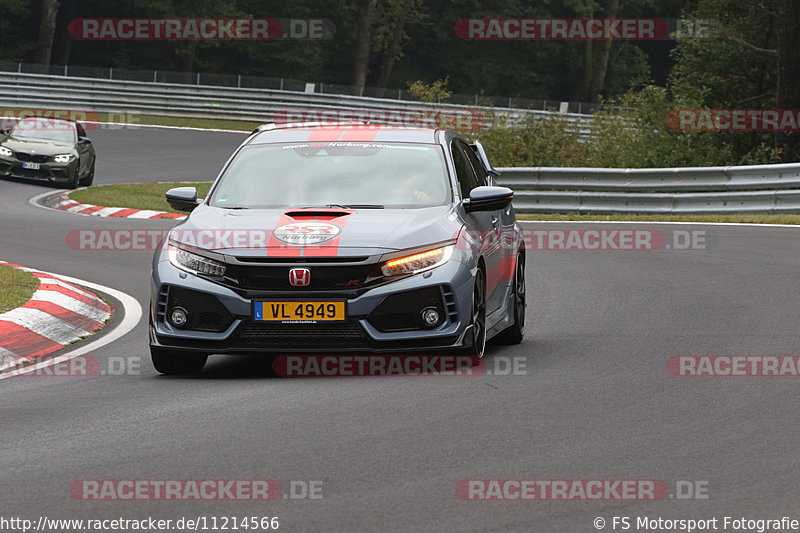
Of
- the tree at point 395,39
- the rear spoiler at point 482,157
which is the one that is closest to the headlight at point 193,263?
the rear spoiler at point 482,157

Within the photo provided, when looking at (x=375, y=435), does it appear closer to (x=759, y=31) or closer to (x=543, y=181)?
(x=543, y=181)

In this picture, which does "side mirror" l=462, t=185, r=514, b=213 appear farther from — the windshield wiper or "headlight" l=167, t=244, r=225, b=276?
"headlight" l=167, t=244, r=225, b=276

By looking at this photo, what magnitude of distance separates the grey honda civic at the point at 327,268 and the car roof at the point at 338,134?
51 cm

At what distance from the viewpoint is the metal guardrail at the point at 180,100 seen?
1793 inches

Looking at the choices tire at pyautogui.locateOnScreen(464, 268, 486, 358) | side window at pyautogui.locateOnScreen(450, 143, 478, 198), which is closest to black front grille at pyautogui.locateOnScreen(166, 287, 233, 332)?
tire at pyautogui.locateOnScreen(464, 268, 486, 358)

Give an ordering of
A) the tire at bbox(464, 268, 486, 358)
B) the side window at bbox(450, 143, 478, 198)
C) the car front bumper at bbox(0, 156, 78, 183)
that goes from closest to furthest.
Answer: the tire at bbox(464, 268, 486, 358), the side window at bbox(450, 143, 478, 198), the car front bumper at bbox(0, 156, 78, 183)

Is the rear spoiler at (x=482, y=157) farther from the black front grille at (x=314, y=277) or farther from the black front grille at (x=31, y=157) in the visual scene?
the black front grille at (x=31, y=157)

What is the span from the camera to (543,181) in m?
23.8

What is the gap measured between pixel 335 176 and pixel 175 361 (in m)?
1.74

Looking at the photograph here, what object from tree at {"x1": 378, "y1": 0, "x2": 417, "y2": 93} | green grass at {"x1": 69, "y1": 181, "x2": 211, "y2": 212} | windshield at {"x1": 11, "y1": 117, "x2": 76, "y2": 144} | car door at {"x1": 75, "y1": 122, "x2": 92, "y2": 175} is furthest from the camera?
tree at {"x1": 378, "y1": 0, "x2": 417, "y2": 93}

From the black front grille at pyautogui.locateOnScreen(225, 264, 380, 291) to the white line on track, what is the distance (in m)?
1.73

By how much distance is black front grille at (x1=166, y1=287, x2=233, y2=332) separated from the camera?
838 cm

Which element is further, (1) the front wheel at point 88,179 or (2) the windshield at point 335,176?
(1) the front wheel at point 88,179

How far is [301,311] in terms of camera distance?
8273 millimetres
